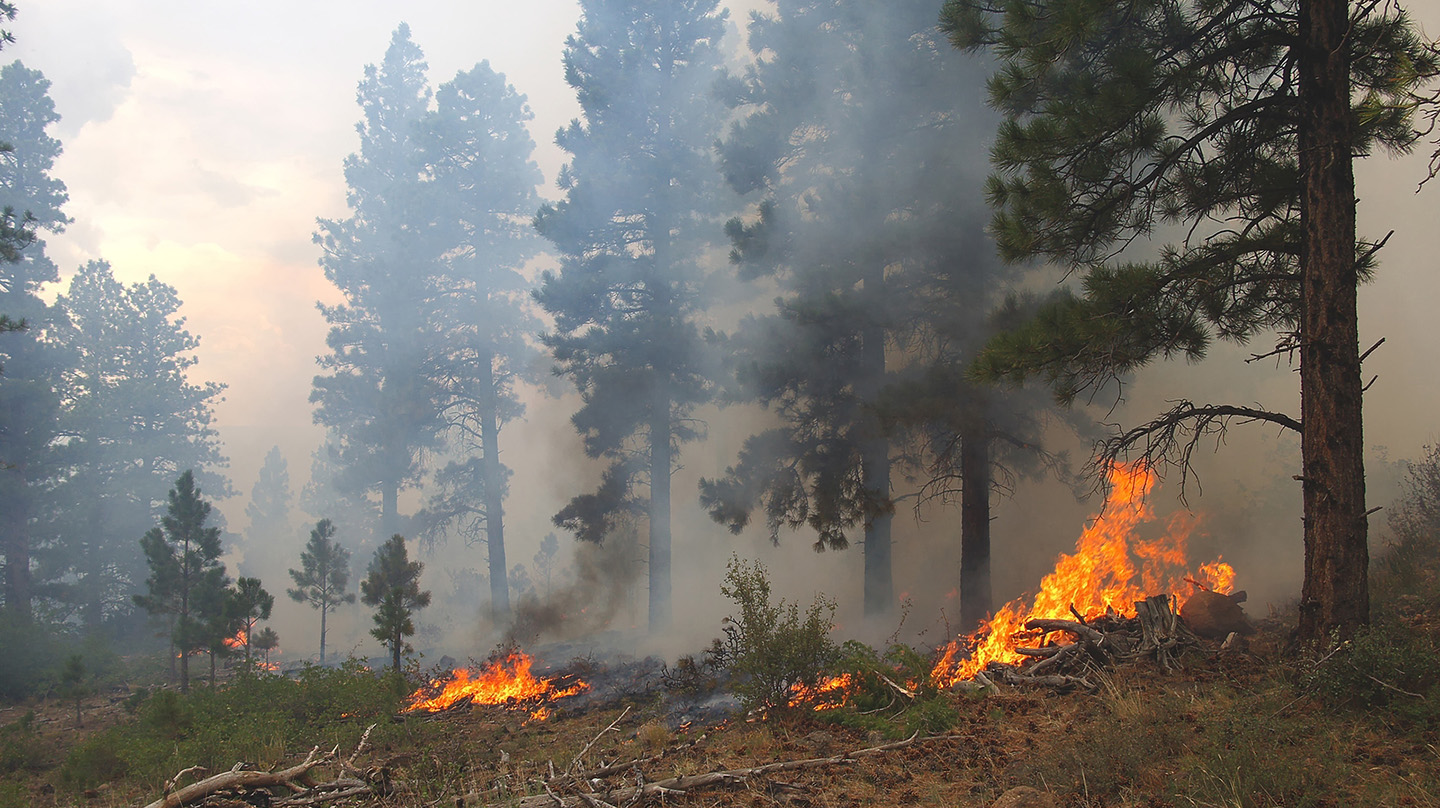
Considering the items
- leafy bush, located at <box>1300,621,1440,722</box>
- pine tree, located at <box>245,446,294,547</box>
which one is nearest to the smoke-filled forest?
leafy bush, located at <box>1300,621,1440,722</box>

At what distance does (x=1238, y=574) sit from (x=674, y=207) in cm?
1592

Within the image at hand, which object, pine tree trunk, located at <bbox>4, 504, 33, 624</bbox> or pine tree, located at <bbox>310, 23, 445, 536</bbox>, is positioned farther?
pine tree, located at <bbox>310, 23, 445, 536</bbox>

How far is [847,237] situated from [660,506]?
9.79 m

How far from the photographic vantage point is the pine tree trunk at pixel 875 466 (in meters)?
13.4

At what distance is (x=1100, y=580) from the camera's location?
10.7m

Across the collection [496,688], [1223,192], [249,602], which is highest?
[1223,192]

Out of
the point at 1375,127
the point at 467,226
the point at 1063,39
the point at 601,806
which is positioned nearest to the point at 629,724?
the point at 601,806

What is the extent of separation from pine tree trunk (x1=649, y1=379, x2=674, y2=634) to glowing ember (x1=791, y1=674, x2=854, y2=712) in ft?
40.8

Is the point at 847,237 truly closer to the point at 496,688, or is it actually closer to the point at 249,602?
the point at 496,688

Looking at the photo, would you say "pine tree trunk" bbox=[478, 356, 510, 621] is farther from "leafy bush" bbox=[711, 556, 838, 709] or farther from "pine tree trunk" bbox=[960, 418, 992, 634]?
"leafy bush" bbox=[711, 556, 838, 709]

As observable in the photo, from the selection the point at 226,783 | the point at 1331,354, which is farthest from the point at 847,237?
the point at 226,783

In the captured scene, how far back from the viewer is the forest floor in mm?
4227

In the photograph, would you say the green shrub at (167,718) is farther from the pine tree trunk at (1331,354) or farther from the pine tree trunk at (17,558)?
the pine tree trunk at (17,558)

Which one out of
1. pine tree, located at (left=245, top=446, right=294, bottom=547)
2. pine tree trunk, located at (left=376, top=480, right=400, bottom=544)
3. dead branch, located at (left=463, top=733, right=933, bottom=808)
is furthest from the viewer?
pine tree, located at (left=245, top=446, right=294, bottom=547)
